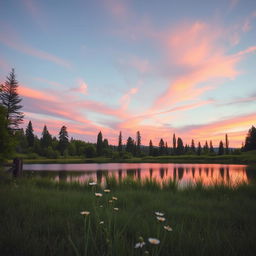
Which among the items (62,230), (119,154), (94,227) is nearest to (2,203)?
(62,230)

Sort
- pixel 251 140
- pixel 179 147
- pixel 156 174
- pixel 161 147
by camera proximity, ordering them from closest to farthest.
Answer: pixel 156 174
pixel 251 140
pixel 161 147
pixel 179 147

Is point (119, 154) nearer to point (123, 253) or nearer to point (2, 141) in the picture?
point (2, 141)

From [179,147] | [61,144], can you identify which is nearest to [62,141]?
[61,144]

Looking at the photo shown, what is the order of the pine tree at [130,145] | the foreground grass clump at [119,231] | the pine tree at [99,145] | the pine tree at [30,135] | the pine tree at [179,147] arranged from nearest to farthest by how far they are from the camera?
the foreground grass clump at [119,231]
the pine tree at [30,135]
the pine tree at [99,145]
the pine tree at [130,145]
the pine tree at [179,147]

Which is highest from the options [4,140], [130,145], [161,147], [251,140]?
[251,140]

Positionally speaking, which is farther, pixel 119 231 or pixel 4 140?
pixel 4 140

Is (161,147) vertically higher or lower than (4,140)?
higher

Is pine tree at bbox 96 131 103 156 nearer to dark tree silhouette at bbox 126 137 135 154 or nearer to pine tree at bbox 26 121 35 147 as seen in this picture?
dark tree silhouette at bbox 126 137 135 154

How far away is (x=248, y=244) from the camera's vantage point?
7.30 feet

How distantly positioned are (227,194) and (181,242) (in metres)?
4.92

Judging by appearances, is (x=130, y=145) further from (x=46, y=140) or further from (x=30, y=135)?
(x=30, y=135)

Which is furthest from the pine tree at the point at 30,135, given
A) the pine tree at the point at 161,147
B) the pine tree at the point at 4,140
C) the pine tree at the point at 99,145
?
the pine tree at the point at 4,140

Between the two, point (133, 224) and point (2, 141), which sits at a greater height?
point (2, 141)

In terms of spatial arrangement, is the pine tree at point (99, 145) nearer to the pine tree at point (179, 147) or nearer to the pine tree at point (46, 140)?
the pine tree at point (46, 140)
